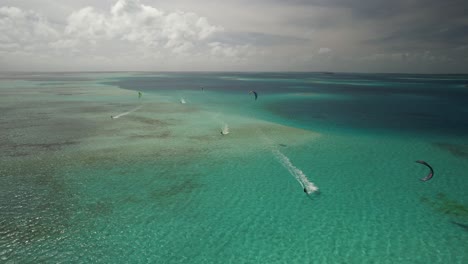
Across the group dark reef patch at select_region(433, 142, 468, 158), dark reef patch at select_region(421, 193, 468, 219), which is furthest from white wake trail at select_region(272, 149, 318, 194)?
dark reef patch at select_region(433, 142, 468, 158)

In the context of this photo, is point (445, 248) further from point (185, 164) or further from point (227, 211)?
point (185, 164)

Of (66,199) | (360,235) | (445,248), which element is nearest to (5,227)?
(66,199)

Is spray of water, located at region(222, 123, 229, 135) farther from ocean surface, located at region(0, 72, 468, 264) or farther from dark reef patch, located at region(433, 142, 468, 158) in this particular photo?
dark reef patch, located at region(433, 142, 468, 158)

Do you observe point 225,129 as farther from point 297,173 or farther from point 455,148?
point 455,148

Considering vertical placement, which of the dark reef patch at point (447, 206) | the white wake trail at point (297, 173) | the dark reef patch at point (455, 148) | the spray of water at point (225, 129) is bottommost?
the dark reef patch at point (447, 206)

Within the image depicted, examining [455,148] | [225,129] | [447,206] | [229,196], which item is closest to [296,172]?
[229,196]

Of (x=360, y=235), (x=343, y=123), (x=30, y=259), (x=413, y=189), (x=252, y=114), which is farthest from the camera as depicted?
(x=252, y=114)

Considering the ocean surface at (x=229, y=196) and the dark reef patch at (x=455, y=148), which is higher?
the dark reef patch at (x=455, y=148)

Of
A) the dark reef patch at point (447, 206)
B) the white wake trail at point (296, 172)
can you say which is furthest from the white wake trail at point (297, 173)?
the dark reef patch at point (447, 206)

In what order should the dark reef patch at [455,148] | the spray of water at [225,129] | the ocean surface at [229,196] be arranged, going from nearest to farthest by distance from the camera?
the ocean surface at [229,196]
the dark reef patch at [455,148]
the spray of water at [225,129]

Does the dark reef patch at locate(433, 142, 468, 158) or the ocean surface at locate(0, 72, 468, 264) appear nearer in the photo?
the ocean surface at locate(0, 72, 468, 264)

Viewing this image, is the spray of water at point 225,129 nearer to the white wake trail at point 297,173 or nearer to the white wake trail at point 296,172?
the white wake trail at point 296,172
